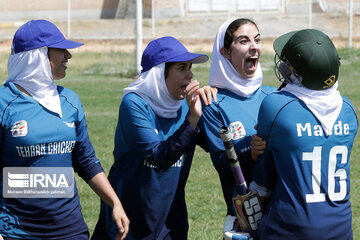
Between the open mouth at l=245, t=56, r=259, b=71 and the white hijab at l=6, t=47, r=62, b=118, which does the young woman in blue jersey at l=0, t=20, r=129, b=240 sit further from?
the open mouth at l=245, t=56, r=259, b=71

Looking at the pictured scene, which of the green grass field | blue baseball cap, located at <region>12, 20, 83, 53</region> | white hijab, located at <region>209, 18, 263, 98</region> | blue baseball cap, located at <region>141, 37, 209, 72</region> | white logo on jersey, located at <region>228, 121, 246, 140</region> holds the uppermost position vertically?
blue baseball cap, located at <region>12, 20, 83, 53</region>

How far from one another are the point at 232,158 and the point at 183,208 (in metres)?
0.93

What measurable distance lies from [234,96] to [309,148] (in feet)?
2.97

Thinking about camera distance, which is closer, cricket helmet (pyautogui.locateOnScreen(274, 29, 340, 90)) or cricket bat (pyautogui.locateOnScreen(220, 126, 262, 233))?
cricket helmet (pyautogui.locateOnScreen(274, 29, 340, 90))

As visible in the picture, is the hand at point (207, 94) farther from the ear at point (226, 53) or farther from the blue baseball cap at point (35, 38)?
the blue baseball cap at point (35, 38)

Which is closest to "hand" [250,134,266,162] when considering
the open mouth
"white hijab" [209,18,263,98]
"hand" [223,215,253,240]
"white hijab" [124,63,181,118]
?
"hand" [223,215,253,240]

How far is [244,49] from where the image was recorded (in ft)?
14.9

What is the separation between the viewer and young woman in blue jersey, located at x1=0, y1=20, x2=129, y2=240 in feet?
13.6

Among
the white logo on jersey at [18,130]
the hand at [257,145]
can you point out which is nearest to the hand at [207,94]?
the hand at [257,145]

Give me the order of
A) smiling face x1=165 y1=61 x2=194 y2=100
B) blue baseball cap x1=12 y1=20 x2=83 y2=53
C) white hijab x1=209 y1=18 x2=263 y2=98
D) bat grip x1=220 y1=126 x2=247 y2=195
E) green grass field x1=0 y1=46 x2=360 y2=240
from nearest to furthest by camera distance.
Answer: bat grip x1=220 y1=126 x2=247 y2=195
blue baseball cap x1=12 y1=20 x2=83 y2=53
white hijab x1=209 y1=18 x2=263 y2=98
smiling face x1=165 y1=61 x2=194 y2=100
green grass field x1=0 y1=46 x2=360 y2=240

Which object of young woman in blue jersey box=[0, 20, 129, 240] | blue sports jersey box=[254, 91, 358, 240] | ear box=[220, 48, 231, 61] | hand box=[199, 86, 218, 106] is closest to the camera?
blue sports jersey box=[254, 91, 358, 240]

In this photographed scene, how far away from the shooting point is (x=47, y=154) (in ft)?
13.8

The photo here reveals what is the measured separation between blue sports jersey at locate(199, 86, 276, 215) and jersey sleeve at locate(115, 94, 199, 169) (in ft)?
0.34

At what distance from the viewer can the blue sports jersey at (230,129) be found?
4332mm
